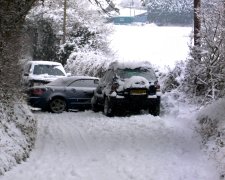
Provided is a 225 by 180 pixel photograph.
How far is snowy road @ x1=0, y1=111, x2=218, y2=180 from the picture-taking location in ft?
28.3

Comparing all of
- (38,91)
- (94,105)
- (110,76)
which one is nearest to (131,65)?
(110,76)

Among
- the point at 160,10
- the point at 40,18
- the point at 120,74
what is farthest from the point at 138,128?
the point at 40,18

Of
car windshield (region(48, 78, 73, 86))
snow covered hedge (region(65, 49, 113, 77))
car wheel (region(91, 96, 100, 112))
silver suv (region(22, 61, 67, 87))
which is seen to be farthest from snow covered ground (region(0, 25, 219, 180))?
snow covered hedge (region(65, 49, 113, 77))

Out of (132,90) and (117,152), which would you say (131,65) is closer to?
(132,90)

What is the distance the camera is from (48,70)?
72.4 ft

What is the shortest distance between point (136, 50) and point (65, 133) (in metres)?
22.6

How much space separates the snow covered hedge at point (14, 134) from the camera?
871 cm

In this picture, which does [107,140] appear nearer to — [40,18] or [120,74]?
[120,74]

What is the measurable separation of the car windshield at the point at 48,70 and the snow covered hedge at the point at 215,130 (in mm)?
9664

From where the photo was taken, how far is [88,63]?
29.4 metres

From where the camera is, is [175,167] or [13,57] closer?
[175,167]

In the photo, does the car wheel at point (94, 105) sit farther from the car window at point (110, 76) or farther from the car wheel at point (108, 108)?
the car wheel at point (108, 108)

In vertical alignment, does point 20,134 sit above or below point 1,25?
below

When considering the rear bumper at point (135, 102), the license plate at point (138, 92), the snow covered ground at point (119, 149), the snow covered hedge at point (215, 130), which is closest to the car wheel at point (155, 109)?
the rear bumper at point (135, 102)
